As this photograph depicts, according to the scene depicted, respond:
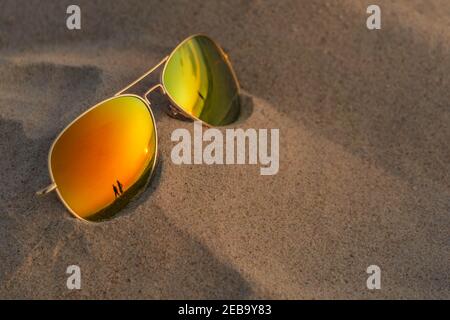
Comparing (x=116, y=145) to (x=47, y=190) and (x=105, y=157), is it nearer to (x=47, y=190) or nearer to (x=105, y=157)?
(x=105, y=157)

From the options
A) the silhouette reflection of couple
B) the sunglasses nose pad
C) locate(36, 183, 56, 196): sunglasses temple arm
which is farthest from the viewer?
the sunglasses nose pad

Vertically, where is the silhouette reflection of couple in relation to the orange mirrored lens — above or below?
below

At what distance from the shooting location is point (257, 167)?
60.2 inches

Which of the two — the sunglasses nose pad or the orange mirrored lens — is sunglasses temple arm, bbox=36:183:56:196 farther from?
the sunglasses nose pad

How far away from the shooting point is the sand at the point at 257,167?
4.15 ft

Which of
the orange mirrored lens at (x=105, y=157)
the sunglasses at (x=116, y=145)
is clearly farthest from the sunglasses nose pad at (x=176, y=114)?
the orange mirrored lens at (x=105, y=157)

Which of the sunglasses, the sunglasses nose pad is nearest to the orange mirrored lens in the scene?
the sunglasses

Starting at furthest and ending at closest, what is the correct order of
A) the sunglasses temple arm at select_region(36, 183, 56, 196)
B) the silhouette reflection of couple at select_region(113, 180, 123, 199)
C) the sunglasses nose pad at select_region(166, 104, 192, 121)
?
the sunglasses nose pad at select_region(166, 104, 192, 121), the silhouette reflection of couple at select_region(113, 180, 123, 199), the sunglasses temple arm at select_region(36, 183, 56, 196)

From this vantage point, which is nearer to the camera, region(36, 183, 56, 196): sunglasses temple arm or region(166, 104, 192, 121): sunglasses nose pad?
region(36, 183, 56, 196): sunglasses temple arm

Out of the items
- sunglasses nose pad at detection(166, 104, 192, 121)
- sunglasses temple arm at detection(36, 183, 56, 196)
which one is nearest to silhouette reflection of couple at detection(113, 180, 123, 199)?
sunglasses temple arm at detection(36, 183, 56, 196)

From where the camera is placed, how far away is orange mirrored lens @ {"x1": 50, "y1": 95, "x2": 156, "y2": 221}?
132 cm

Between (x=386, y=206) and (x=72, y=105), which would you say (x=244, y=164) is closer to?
(x=386, y=206)

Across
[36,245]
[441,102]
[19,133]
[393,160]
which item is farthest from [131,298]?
[441,102]

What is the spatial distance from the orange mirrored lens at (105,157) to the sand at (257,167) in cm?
4
